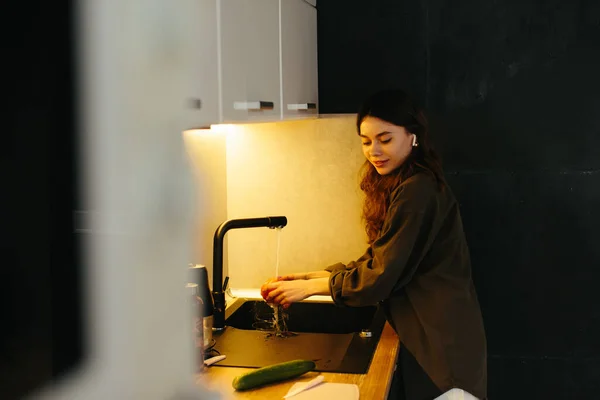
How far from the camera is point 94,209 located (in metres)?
0.23

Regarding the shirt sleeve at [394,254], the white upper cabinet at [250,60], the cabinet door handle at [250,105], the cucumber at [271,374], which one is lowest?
the cucumber at [271,374]

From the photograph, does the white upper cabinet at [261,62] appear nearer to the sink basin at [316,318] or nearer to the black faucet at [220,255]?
the black faucet at [220,255]

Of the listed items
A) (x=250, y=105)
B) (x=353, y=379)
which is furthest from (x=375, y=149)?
(x=353, y=379)

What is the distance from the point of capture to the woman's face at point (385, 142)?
181 centimetres

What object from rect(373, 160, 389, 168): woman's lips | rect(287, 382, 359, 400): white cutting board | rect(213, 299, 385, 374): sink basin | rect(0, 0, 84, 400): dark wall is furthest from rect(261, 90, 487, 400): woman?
rect(0, 0, 84, 400): dark wall

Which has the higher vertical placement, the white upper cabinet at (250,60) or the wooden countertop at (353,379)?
the white upper cabinet at (250,60)

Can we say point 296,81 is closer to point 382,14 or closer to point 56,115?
point 382,14

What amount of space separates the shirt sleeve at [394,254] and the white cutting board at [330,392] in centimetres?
32

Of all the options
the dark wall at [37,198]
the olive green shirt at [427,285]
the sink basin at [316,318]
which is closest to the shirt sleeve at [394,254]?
the olive green shirt at [427,285]

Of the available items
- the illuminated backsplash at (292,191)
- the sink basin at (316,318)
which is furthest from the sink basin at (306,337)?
the illuminated backsplash at (292,191)

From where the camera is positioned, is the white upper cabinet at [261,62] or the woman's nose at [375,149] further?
the woman's nose at [375,149]

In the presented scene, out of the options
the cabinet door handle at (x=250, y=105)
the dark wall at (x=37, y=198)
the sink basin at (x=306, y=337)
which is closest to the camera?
the dark wall at (x=37, y=198)

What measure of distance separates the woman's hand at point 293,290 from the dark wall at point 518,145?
2.42 feet

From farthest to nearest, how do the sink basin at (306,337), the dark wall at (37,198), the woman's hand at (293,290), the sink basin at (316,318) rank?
the sink basin at (316,318), the woman's hand at (293,290), the sink basin at (306,337), the dark wall at (37,198)
